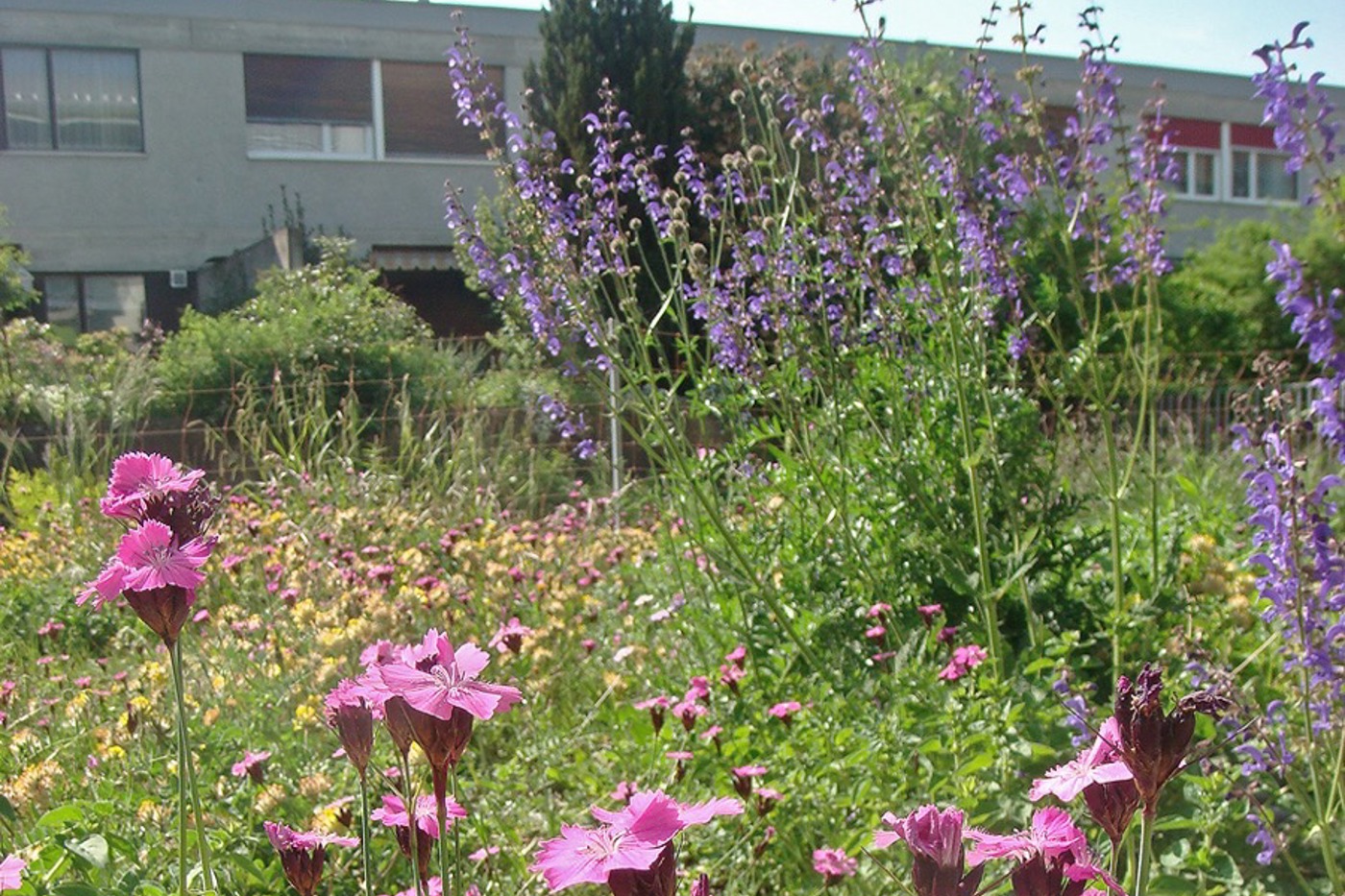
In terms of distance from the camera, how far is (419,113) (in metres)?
20.1

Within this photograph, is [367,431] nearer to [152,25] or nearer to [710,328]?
[710,328]

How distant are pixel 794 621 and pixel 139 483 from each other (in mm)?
2188

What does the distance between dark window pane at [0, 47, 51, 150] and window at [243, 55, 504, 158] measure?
2723 millimetres

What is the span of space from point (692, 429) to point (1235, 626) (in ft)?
14.2

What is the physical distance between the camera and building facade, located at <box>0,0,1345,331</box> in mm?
18516

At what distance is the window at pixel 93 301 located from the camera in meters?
19.1

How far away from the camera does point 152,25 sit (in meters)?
18.6

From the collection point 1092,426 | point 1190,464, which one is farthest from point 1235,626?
point 1092,426

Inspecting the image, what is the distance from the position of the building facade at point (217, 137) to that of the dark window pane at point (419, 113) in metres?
→ 0.02

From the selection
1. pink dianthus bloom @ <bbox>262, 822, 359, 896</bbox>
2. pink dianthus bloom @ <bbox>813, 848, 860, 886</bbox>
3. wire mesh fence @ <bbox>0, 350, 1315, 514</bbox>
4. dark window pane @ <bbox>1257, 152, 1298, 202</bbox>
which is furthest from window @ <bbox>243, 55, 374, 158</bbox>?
pink dianthus bloom @ <bbox>262, 822, 359, 896</bbox>

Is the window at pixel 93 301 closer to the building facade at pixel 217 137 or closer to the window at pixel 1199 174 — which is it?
the building facade at pixel 217 137

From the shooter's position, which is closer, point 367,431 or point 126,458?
point 126,458

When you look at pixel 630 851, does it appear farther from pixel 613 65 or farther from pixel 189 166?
pixel 189 166

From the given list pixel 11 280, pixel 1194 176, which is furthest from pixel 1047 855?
pixel 1194 176
